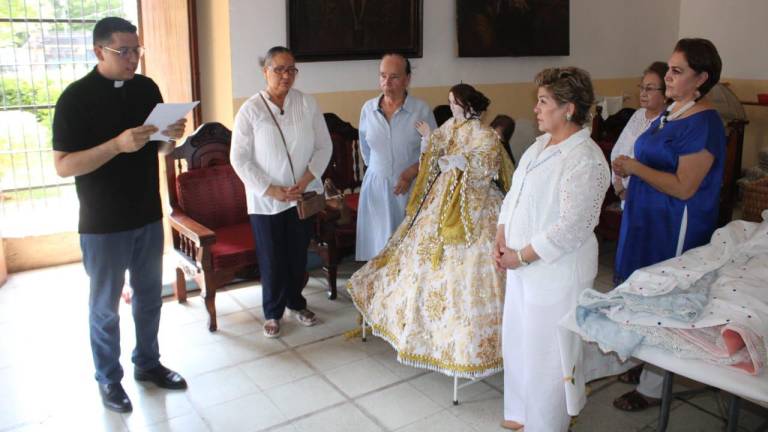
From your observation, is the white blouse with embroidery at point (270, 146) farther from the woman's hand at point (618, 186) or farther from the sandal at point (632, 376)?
the sandal at point (632, 376)

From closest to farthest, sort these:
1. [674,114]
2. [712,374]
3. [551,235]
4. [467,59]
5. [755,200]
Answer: [712,374] < [551,235] < [674,114] < [755,200] < [467,59]

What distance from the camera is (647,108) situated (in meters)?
3.34

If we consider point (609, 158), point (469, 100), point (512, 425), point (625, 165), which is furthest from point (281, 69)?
point (609, 158)

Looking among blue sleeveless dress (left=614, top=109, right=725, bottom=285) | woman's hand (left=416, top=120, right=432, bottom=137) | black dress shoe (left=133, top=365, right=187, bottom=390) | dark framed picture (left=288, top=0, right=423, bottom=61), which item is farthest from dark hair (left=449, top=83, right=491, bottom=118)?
dark framed picture (left=288, top=0, right=423, bottom=61)

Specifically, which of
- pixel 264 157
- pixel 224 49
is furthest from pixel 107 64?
pixel 224 49

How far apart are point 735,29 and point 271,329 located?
5.74 m

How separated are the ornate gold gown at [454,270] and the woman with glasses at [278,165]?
678 mm

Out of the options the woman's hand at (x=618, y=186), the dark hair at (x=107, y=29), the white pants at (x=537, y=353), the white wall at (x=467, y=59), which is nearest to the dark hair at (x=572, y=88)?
the white pants at (x=537, y=353)

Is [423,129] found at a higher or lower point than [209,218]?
higher

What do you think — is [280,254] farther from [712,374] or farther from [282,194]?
[712,374]

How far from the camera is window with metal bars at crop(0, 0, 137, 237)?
13.8 ft

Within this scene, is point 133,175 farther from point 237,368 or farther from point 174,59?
point 174,59

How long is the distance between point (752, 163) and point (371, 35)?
4381 millimetres

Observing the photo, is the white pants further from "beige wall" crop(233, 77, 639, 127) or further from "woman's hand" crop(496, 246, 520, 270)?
"beige wall" crop(233, 77, 639, 127)
